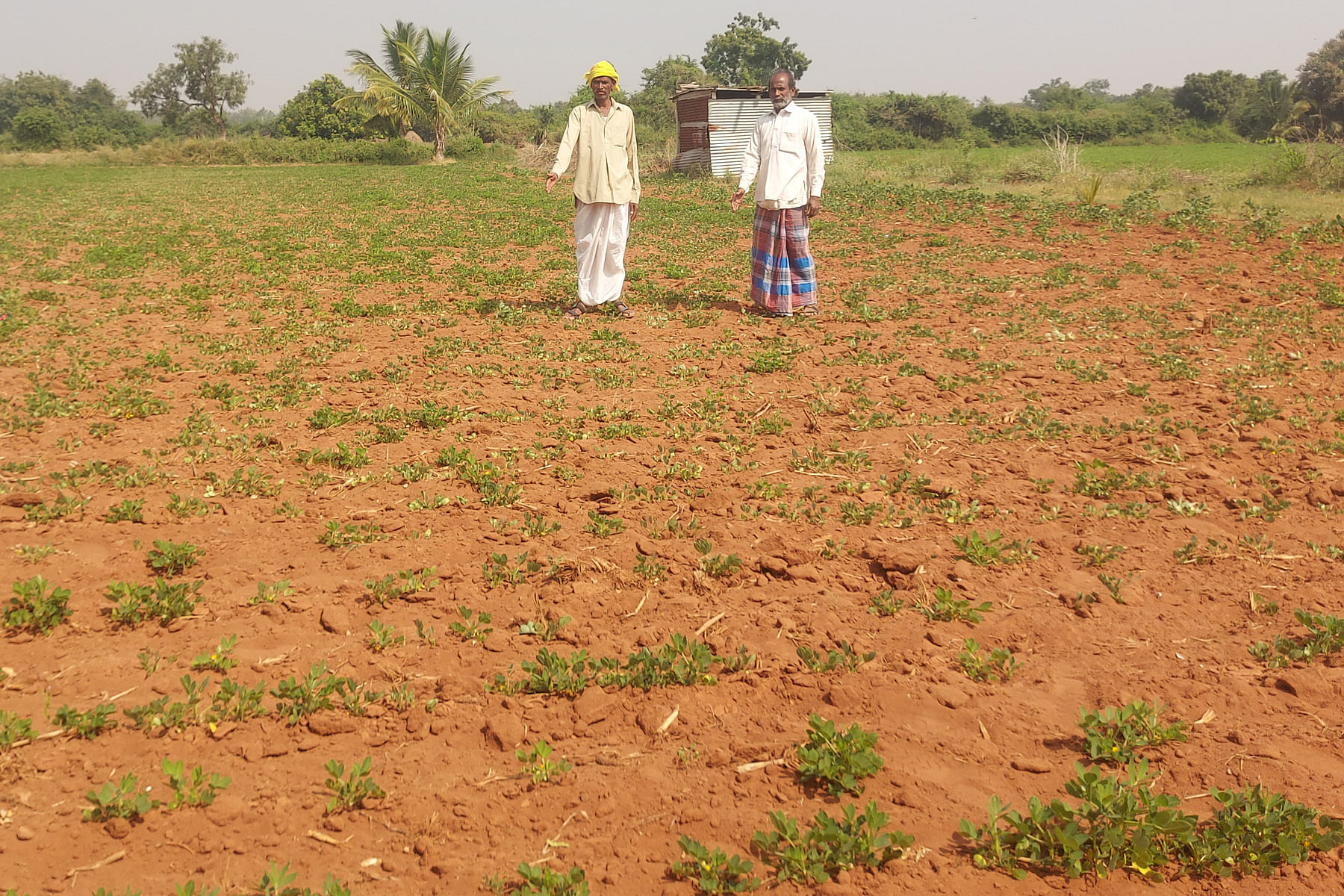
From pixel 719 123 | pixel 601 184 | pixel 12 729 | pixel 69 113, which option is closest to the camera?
pixel 12 729

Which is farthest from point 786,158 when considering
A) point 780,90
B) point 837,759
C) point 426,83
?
point 426,83

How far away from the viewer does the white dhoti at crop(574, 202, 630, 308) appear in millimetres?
7719

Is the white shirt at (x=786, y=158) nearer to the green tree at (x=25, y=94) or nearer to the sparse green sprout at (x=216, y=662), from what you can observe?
the sparse green sprout at (x=216, y=662)

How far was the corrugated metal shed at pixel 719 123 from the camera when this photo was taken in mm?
24875

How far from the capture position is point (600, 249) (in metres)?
7.80

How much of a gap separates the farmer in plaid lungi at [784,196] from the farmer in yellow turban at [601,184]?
990 mm

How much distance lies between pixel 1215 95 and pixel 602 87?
162 ft

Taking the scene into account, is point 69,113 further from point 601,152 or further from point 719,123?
point 601,152

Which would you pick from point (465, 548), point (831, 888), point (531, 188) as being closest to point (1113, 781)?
point (831, 888)

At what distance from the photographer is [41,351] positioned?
6.55m

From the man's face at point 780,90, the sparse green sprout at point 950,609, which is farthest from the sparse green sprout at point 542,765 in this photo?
the man's face at point 780,90

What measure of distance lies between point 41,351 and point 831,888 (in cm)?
691

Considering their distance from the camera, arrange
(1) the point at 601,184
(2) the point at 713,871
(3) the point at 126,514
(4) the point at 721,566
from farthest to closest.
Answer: (1) the point at 601,184 < (3) the point at 126,514 < (4) the point at 721,566 < (2) the point at 713,871

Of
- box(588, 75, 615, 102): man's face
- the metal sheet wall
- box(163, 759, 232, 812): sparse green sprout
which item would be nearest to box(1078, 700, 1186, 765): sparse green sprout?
box(163, 759, 232, 812): sparse green sprout
